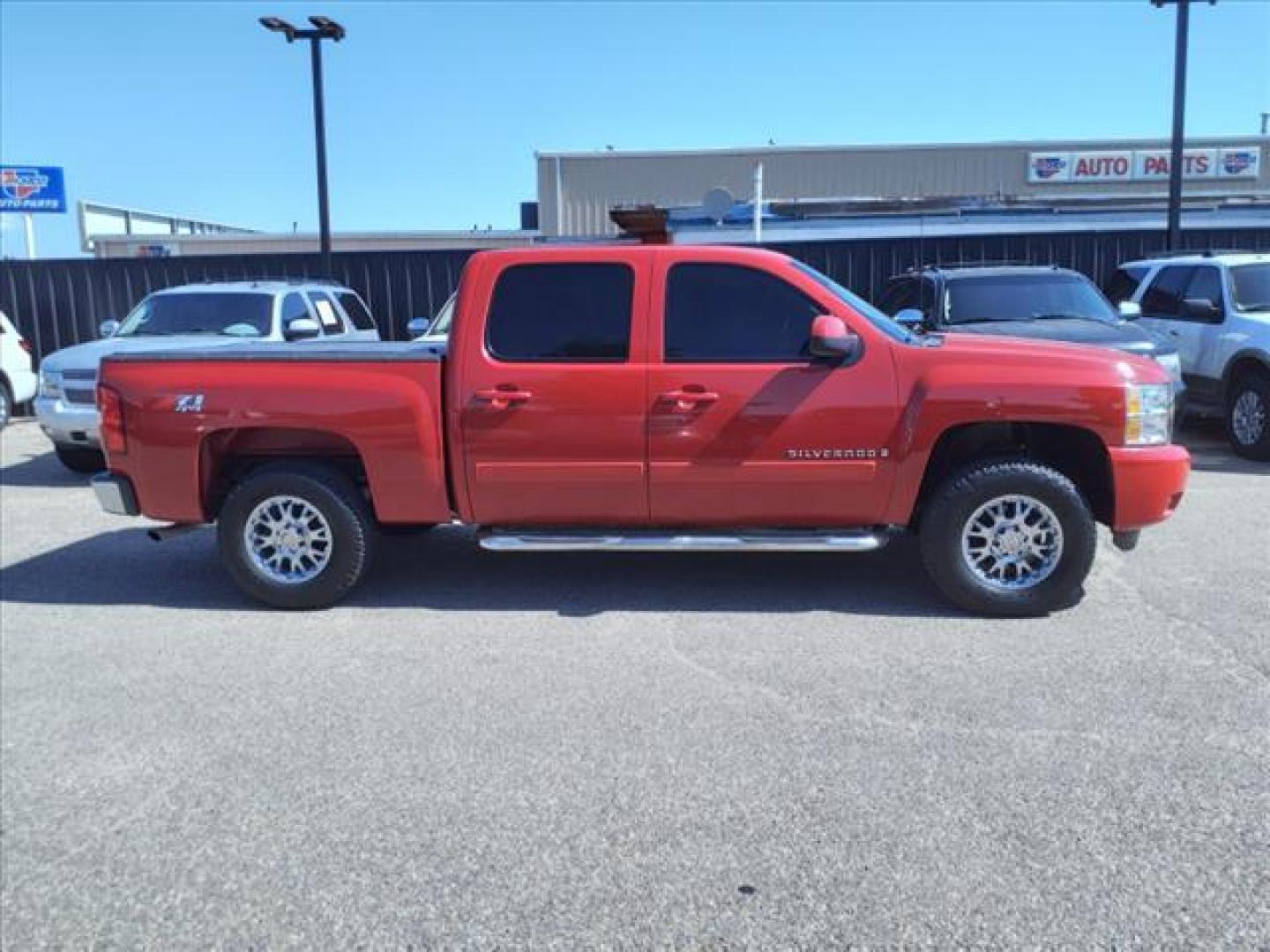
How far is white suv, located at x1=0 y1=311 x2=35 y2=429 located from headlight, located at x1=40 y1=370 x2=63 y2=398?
3522 mm

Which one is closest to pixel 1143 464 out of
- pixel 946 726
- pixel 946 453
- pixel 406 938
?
pixel 946 453

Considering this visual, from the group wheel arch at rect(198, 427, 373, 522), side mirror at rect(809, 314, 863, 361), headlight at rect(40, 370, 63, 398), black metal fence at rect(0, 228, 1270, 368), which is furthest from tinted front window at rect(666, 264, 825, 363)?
black metal fence at rect(0, 228, 1270, 368)

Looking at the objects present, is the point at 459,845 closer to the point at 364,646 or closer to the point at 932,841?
the point at 932,841

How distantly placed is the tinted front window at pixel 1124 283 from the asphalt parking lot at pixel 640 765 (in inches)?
282

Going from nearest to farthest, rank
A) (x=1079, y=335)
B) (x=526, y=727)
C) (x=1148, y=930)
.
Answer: (x=1148, y=930) < (x=526, y=727) < (x=1079, y=335)

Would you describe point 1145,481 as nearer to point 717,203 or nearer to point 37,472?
point 37,472

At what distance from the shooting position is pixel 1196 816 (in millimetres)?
3516

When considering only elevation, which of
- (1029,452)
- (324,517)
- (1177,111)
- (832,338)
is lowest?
(324,517)

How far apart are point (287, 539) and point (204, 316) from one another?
607 cm

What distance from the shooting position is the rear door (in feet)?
18.9

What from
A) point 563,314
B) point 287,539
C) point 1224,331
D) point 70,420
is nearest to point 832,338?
point 563,314

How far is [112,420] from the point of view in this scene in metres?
6.08

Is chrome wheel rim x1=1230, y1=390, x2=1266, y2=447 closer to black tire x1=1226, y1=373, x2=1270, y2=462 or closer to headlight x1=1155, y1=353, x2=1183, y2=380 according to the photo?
black tire x1=1226, y1=373, x2=1270, y2=462

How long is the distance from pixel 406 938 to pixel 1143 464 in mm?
4329
